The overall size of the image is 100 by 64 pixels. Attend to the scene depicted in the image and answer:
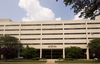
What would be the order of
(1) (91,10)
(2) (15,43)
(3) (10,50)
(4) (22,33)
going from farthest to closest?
(4) (22,33) < (2) (15,43) < (3) (10,50) < (1) (91,10)

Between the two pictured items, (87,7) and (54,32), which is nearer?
(87,7)

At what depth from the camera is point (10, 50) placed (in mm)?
40125

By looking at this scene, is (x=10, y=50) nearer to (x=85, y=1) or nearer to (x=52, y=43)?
(x=52, y=43)

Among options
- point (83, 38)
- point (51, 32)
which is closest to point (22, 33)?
point (51, 32)

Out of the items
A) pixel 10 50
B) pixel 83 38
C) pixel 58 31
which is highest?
pixel 58 31

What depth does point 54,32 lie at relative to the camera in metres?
63.6

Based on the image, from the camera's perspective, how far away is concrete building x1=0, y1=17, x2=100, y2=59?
205ft

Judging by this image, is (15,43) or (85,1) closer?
(85,1)

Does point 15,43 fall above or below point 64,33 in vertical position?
below

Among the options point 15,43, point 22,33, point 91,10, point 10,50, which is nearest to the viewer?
point 91,10

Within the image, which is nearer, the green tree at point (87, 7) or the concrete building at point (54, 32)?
the green tree at point (87, 7)

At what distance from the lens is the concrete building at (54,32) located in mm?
62438

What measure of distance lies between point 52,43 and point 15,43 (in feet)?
69.0

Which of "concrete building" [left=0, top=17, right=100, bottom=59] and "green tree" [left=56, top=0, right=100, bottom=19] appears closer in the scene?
"green tree" [left=56, top=0, right=100, bottom=19]
